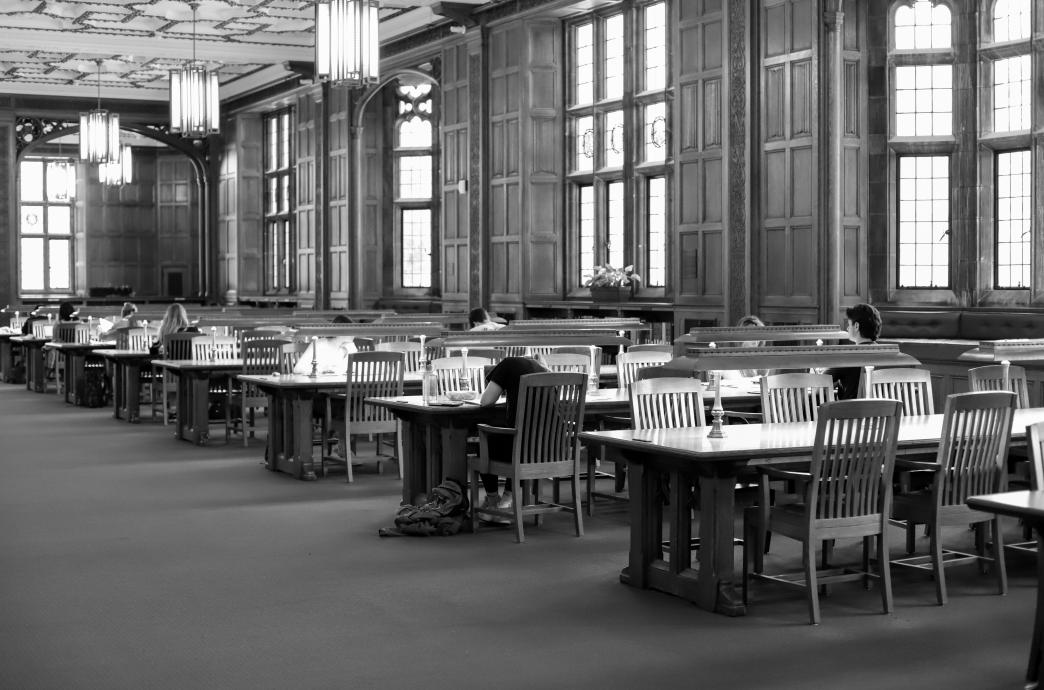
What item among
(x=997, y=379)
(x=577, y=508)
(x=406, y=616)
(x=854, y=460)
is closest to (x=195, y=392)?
(x=577, y=508)

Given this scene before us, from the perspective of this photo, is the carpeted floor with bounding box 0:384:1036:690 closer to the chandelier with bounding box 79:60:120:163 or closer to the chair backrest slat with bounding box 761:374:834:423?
the chair backrest slat with bounding box 761:374:834:423

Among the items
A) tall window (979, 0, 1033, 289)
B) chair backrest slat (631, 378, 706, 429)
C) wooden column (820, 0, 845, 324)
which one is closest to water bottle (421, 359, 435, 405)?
chair backrest slat (631, 378, 706, 429)

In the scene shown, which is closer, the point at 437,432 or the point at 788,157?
the point at 437,432

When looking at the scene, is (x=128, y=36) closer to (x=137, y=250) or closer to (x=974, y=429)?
(x=137, y=250)

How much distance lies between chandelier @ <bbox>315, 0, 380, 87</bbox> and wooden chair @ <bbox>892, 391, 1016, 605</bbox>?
25.1 ft

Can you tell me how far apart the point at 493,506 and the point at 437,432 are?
0.55 meters

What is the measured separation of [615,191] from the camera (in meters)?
16.7

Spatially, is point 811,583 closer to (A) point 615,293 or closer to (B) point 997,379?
(B) point 997,379

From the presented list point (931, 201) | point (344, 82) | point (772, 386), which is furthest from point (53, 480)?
point (931, 201)

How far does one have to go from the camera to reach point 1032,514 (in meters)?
4.22

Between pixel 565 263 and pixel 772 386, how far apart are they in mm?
10575

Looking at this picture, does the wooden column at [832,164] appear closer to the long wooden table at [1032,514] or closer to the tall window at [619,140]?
the tall window at [619,140]

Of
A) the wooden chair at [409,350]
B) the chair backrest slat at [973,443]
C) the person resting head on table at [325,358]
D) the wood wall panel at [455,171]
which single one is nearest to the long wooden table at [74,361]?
the wood wall panel at [455,171]

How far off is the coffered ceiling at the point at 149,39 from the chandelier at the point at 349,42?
554cm
